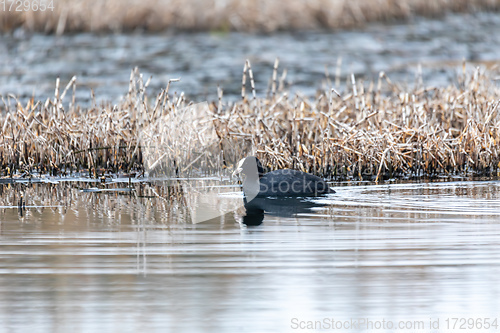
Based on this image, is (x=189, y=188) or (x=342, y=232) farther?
(x=189, y=188)

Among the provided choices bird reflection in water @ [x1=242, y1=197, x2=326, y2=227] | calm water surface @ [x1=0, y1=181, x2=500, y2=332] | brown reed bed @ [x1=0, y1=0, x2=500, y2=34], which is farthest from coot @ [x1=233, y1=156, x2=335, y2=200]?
brown reed bed @ [x1=0, y1=0, x2=500, y2=34]

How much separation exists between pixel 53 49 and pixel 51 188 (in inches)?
594

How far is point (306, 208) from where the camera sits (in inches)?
318

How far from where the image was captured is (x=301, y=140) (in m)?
11.3

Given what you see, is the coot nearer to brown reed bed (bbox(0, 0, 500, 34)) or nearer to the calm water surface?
the calm water surface

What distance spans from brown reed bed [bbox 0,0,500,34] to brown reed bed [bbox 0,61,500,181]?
13.4m

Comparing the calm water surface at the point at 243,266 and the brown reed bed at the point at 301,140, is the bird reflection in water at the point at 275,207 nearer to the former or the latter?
the calm water surface at the point at 243,266

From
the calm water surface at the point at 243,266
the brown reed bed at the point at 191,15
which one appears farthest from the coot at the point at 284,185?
the brown reed bed at the point at 191,15

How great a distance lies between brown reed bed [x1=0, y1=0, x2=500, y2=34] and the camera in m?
25.2

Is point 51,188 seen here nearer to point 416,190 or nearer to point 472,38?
point 416,190

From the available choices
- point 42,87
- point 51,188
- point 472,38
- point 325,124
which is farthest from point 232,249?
point 472,38

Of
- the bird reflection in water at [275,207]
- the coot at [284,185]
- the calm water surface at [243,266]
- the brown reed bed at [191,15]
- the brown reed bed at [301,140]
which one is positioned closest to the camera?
the calm water surface at [243,266]

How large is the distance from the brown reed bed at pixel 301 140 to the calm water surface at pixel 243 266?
2.35 m

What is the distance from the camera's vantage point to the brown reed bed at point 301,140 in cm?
1063
